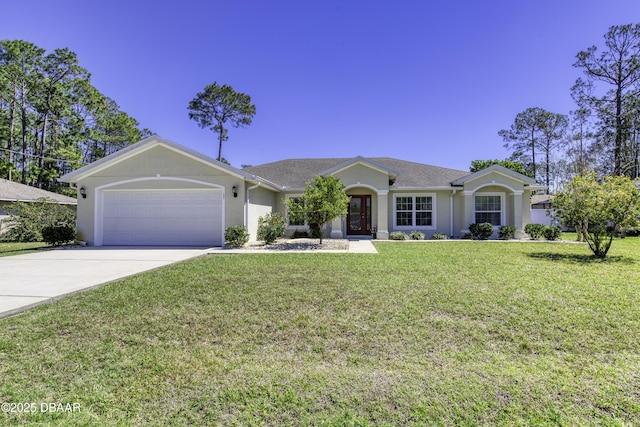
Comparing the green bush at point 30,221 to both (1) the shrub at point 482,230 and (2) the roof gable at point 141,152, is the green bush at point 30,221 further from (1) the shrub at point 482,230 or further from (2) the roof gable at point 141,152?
(1) the shrub at point 482,230

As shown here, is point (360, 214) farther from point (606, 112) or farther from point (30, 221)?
point (606, 112)

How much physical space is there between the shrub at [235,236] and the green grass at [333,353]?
19.7 ft

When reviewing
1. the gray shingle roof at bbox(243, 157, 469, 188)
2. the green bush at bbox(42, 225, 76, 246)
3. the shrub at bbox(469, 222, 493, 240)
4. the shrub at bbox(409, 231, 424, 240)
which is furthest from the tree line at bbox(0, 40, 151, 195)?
the shrub at bbox(469, 222, 493, 240)

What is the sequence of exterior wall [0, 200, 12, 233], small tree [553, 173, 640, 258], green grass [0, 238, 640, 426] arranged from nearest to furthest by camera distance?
green grass [0, 238, 640, 426] < small tree [553, 173, 640, 258] < exterior wall [0, 200, 12, 233]

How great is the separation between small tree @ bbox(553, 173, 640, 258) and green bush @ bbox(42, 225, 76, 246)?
21420 millimetres

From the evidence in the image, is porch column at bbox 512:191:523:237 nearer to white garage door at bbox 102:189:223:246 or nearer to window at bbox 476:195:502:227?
window at bbox 476:195:502:227

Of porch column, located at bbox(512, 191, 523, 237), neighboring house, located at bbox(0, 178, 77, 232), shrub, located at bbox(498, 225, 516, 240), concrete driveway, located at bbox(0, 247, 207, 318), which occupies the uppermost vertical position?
neighboring house, located at bbox(0, 178, 77, 232)

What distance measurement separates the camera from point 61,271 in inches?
313

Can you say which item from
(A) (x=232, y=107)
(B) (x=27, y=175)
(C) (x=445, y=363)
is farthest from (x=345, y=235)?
(B) (x=27, y=175)

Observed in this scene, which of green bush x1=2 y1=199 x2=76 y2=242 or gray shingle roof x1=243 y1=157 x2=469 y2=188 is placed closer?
green bush x1=2 y1=199 x2=76 y2=242

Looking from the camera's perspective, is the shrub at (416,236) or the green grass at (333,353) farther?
the shrub at (416,236)

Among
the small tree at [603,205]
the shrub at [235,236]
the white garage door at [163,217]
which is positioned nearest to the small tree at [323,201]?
the shrub at [235,236]

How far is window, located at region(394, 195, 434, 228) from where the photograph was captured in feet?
57.5

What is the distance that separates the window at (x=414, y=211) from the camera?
17.5m
